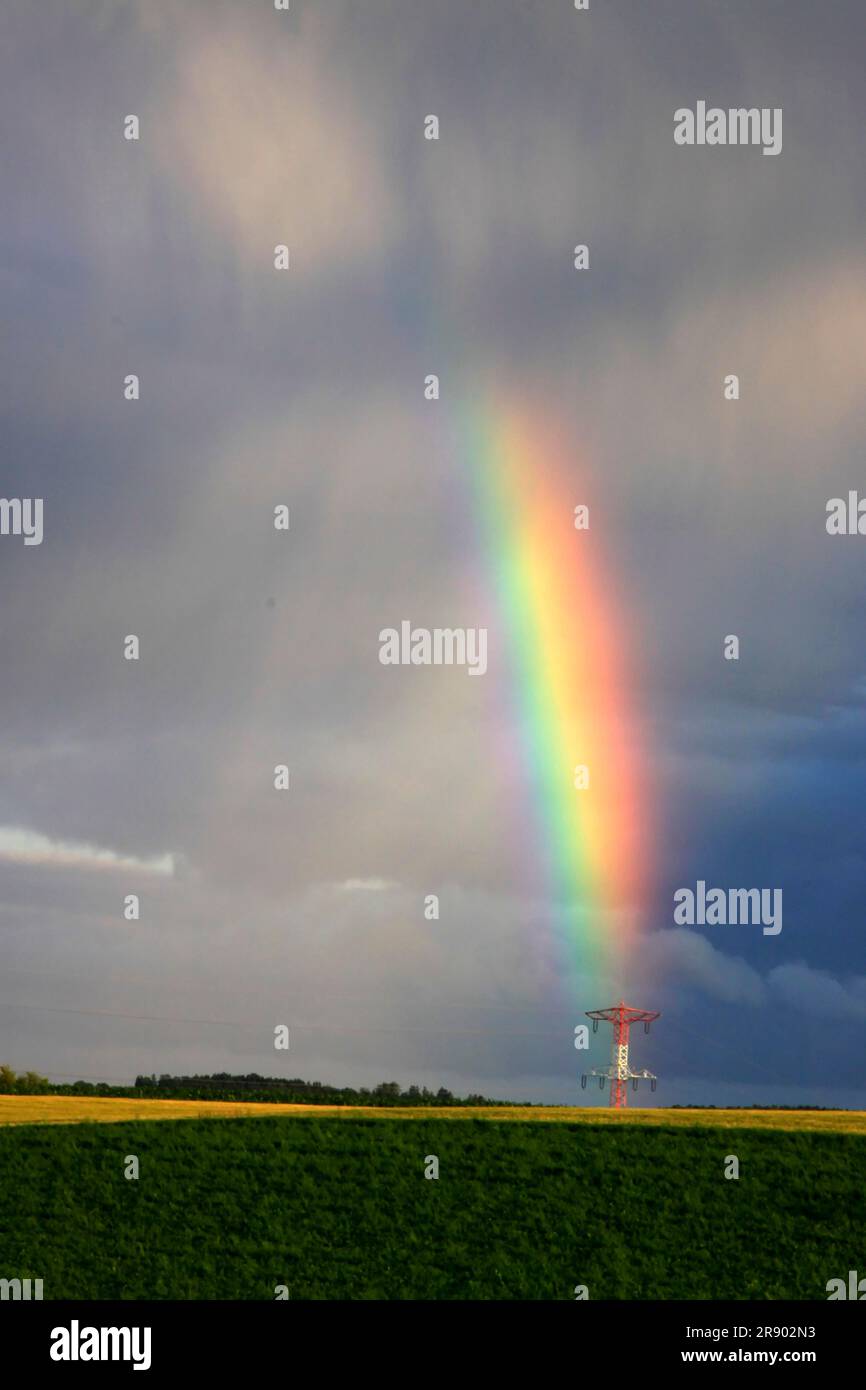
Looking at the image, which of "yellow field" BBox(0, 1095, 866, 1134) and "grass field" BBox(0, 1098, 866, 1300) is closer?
"grass field" BBox(0, 1098, 866, 1300)

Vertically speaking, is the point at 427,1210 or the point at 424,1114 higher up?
the point at 424,1114

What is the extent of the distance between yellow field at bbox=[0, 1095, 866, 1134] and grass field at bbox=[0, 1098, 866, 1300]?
150 centimetres

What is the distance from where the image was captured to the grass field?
3192cm

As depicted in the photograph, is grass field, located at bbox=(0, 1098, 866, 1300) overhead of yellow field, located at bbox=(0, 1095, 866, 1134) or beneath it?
beneath

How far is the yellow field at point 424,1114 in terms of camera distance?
47.6 metres

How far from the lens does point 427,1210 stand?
36469 millimetres

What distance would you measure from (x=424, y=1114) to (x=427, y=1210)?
13359mm

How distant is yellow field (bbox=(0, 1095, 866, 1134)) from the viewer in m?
47.6

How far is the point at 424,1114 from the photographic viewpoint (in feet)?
163

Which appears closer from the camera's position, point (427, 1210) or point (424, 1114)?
point (427, 1210)

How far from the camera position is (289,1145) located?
1679 inches
